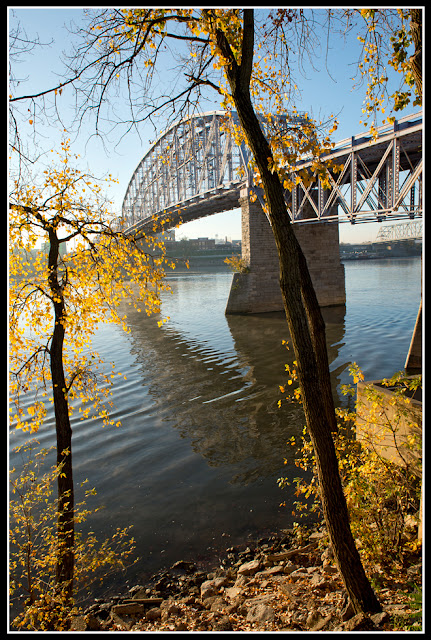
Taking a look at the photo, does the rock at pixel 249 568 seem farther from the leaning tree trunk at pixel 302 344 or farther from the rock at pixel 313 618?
the leaning tree trunk at pixel 302 344

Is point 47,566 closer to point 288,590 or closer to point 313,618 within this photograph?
point 288,590

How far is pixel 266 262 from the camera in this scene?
2986cm

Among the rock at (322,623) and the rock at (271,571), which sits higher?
the rock at (322,623)

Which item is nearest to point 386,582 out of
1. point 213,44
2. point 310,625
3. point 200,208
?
point 310,625

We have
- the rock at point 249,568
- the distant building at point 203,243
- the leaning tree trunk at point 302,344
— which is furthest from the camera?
the distant building at point 203,243

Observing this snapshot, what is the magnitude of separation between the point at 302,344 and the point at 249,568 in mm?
3640

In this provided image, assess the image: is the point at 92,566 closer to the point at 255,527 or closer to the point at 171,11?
the point at 255,527

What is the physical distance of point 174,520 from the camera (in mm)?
7148

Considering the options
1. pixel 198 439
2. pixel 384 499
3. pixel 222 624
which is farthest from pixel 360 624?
pixel 198 439

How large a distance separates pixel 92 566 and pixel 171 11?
259 inches

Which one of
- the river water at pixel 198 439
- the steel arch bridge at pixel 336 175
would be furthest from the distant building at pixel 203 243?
the river water at pixel 198 439

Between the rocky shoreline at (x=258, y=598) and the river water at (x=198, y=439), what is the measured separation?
0.52 m

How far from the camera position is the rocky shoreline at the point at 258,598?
3760mm

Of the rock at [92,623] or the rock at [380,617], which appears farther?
the rock at [92,623]
